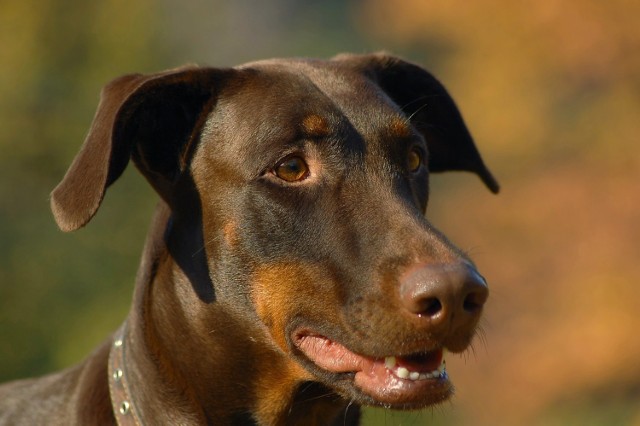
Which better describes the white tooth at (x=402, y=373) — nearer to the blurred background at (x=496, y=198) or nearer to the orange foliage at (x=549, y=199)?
the blurred background at (x=496, y=198)

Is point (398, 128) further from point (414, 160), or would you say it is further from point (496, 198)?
point (496, 198)

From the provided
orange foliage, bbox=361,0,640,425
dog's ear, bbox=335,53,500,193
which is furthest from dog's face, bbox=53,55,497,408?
orange foliage, bbox=361,0,640,425

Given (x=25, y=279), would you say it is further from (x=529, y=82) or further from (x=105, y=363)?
(x=105, y=363)

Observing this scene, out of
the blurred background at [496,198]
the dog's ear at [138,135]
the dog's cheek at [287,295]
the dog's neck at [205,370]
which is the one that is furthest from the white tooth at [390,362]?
the blurred background at [496,198]

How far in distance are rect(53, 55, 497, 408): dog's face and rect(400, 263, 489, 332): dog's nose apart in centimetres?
2

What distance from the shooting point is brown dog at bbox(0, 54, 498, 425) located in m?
3.92

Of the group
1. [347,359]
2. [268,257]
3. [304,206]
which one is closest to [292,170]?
[304,206]

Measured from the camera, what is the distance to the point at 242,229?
4.24 m

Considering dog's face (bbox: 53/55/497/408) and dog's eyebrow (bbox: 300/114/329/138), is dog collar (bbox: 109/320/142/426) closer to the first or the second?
dog's face (bbox: 53/55/497/408)

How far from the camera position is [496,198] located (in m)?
17.7

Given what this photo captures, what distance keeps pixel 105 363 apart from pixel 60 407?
0.26m

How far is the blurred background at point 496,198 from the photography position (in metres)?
14.4

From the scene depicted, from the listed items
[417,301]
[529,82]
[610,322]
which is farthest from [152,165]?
[529,82]

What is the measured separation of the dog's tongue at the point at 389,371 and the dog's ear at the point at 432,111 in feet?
4.43
